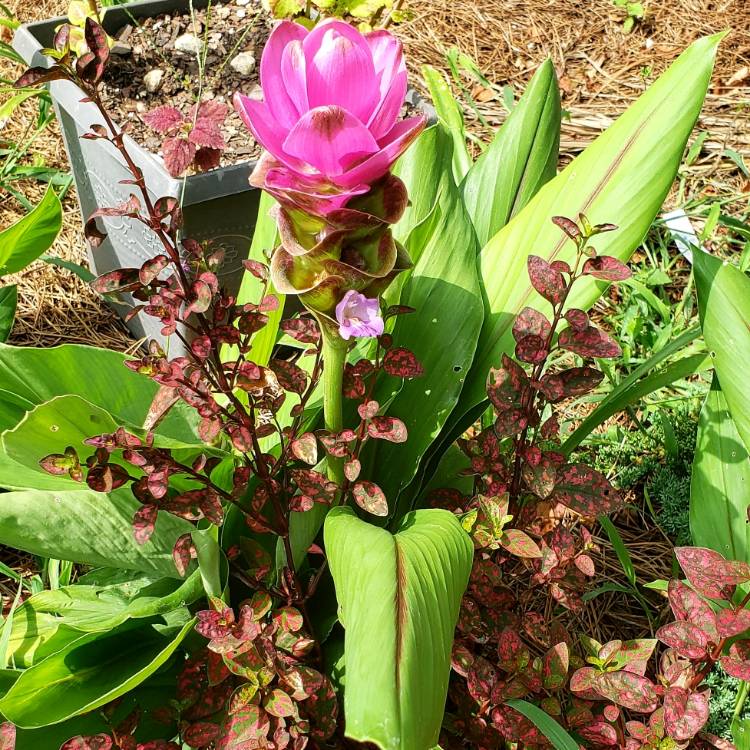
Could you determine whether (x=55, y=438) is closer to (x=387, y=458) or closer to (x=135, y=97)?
(x=387, y=458)

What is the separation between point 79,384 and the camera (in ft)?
3.27

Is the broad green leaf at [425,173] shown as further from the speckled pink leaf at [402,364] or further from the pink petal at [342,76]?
the pink petal at [342,76]

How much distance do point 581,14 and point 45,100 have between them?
161 cm

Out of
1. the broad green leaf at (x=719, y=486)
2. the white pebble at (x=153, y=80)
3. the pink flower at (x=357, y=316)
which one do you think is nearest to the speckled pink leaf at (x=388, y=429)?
the pink flower at (x=357, y=316)

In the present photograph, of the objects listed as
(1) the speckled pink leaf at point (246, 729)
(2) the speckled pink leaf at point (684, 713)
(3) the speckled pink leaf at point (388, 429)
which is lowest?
(1) the speckled pink leaf at point (246, 729)

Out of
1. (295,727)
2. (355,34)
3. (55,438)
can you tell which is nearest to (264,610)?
(295,727)

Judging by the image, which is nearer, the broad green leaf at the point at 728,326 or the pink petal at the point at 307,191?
the pink petal at the point at 307,191

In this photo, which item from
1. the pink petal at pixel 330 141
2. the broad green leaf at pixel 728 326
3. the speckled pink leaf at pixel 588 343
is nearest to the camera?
the pink petal at pixel 330 141

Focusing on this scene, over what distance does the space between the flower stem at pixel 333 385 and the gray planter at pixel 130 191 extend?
1.75 feet

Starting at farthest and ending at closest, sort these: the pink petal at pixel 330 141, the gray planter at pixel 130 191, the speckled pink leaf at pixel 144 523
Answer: the gray planter at pixel 130 191
the speckled pink leaf at pixel 144 523
the pink petal at pixel 330 141

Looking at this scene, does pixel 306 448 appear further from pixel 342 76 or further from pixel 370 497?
pixel 342 76

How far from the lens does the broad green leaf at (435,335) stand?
1037 millimetres

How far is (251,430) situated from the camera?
0.86 metres

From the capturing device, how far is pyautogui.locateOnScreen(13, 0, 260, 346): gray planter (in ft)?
4.58
